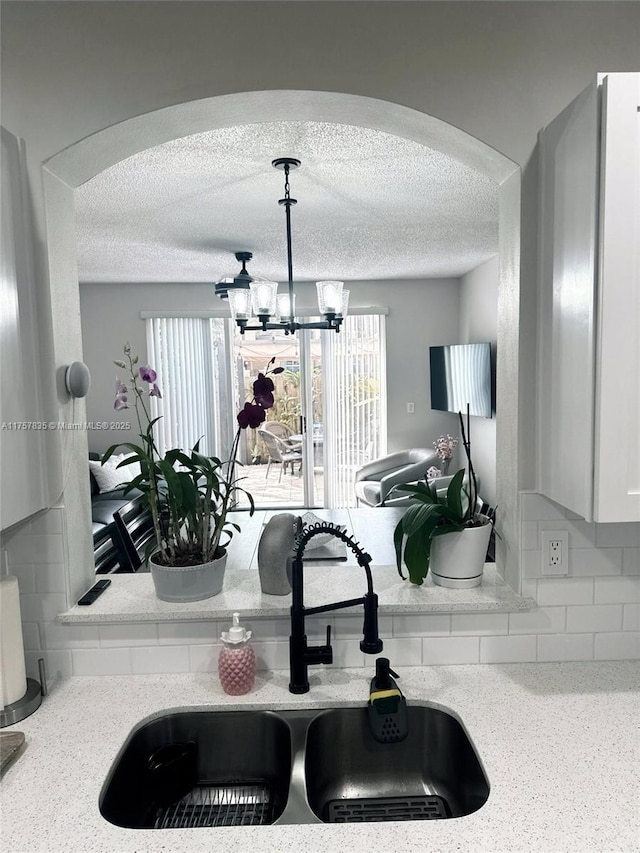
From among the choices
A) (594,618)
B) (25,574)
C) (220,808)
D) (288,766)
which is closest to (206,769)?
(220,808)

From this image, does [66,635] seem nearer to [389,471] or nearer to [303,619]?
[303,619]

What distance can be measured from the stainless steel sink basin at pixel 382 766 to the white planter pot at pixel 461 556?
318 millimetres

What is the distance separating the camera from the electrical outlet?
137cm

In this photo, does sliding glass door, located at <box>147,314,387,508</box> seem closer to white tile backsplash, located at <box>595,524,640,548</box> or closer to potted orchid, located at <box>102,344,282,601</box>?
potted orchid, located at <box>102,344,282,601</box>

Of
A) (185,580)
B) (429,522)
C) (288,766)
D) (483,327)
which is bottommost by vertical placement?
(288,766)

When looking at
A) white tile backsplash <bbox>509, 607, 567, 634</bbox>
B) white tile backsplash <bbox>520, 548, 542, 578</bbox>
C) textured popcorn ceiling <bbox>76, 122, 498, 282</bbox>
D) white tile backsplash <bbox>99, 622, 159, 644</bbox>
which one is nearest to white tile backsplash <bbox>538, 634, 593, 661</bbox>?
white tile backsplash <bbox>509, 607, 567, 634</bbox>

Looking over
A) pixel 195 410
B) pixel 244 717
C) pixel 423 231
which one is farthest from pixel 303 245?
pixel 244 717

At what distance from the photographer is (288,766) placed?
3.97 ft

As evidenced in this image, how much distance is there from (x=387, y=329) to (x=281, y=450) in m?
1.74

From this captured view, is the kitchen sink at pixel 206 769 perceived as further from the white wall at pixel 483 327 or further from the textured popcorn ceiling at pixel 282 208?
the white wall at pixel 483 327

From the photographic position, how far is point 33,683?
1.29 meters

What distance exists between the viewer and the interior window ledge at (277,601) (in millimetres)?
1347

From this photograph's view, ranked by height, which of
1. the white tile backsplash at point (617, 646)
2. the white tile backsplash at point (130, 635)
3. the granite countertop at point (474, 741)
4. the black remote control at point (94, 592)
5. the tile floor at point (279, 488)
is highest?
the black remote control at point (94, 592)

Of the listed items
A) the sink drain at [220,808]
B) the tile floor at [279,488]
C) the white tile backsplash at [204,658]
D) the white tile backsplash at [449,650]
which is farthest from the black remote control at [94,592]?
the tile floor at [279,488]
